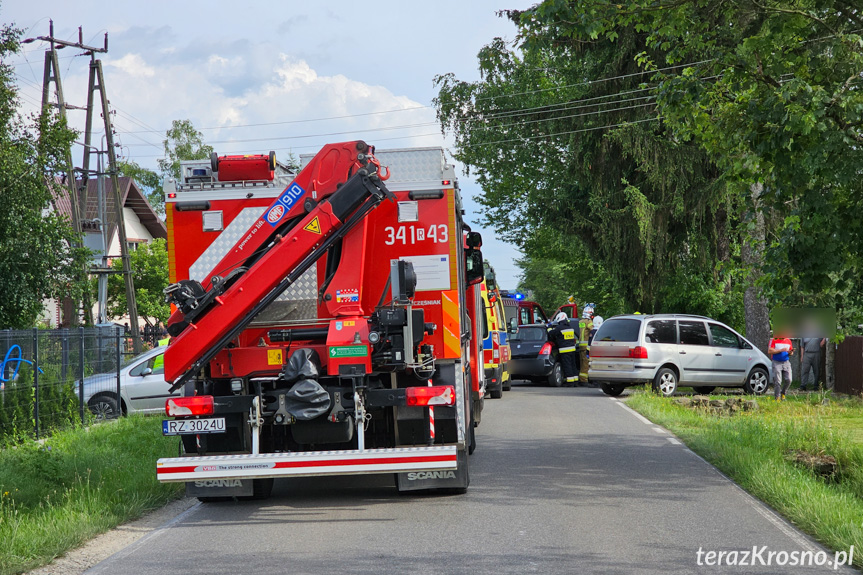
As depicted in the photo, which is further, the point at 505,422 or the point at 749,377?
the point at 749,377

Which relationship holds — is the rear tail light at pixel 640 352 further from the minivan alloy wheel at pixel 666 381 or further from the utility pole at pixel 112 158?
the utility pole at pixel 112 158

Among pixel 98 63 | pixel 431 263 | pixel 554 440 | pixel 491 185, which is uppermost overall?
pixel 98 63

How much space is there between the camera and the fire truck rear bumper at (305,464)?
7.95 metres

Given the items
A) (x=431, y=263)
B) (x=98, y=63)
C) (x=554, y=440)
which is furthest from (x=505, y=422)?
(x=98, y=63)

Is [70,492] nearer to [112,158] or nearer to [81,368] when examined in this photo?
[81,368]

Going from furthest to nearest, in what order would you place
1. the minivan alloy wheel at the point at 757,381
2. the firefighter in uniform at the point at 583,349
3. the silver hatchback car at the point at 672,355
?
the firefighter in uniform at the point at 583,349
the minivan alloy wheel at the point at 757,381
the silver hatchback car at the point at 672,355

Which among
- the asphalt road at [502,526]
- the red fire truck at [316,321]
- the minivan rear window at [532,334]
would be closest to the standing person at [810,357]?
the minivan rear window at [532,334]

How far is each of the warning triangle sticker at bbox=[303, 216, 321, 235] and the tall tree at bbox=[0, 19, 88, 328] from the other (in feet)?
45.0

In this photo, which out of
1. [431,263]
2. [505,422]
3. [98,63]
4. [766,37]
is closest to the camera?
[431,263]

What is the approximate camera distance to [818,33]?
10.7 metres

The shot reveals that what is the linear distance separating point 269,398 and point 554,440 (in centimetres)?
606

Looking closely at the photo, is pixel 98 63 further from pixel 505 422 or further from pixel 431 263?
pixel 431 263

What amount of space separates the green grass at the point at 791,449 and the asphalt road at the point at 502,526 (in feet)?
0.64

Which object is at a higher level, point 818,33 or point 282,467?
point 818,33
